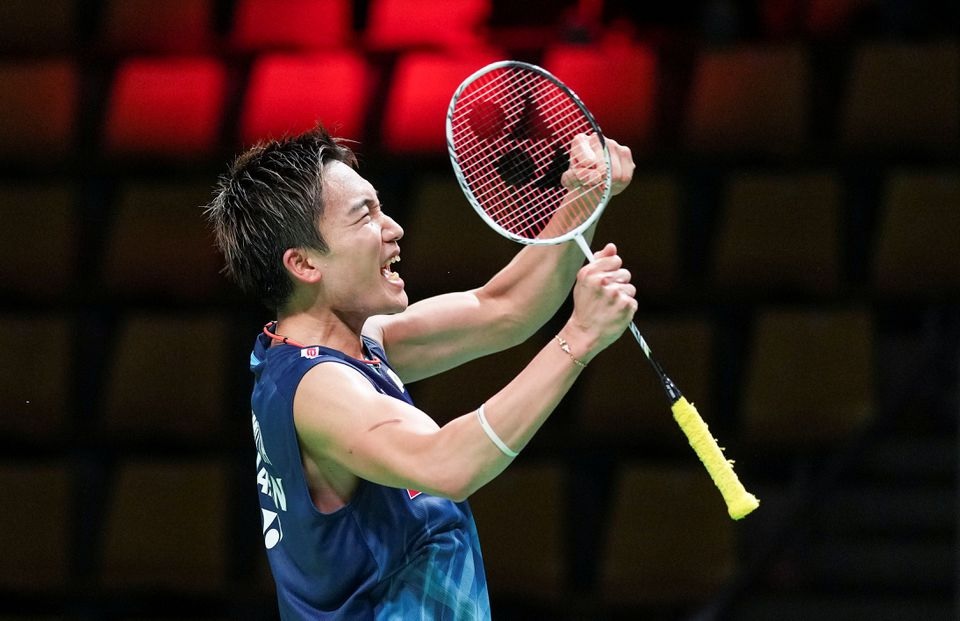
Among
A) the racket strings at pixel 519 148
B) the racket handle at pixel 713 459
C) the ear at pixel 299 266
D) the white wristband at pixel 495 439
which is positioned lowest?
the racket handle at pixel 713 459

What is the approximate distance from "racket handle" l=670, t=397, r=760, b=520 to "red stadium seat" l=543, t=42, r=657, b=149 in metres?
2.93

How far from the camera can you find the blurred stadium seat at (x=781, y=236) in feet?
16.5

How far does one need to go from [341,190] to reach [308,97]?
3.13 meters

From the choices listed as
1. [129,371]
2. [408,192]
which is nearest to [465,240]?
[408,192]

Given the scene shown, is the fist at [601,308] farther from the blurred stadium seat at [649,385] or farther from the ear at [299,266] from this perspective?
the blurred stadium seat at [649,385]

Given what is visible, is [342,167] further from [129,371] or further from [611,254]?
[129,371]

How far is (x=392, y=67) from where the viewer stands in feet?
18.7

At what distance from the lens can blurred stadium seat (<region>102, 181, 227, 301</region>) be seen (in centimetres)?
552

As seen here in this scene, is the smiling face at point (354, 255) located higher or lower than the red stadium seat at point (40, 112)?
higher

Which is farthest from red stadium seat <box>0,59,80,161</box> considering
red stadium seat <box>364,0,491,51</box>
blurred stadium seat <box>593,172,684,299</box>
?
blurred stadium seat <box>593,172,684,299</box>

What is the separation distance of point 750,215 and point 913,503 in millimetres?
1127

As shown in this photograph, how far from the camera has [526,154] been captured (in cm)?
287


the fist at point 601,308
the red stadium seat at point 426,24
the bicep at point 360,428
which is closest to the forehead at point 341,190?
the bicep at point 360,428

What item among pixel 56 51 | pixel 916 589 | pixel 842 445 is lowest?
pixel 916 589
